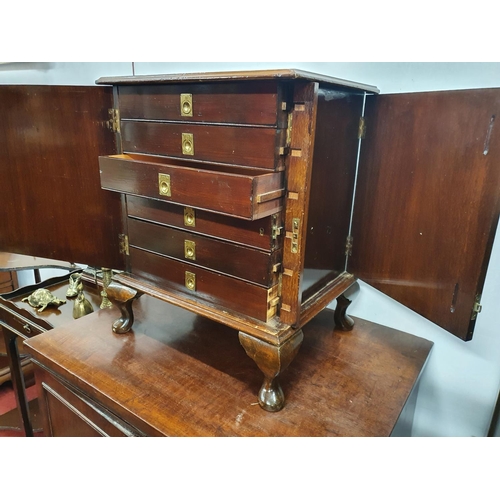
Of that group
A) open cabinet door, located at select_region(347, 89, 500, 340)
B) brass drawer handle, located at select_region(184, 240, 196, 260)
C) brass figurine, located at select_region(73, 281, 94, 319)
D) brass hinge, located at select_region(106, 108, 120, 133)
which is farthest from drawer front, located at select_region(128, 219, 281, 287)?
brass figurine, located at select_region(73, 281, 94, 319)

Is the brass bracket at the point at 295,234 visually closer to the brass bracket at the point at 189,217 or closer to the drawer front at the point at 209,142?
the drawer front at the point at 209,142

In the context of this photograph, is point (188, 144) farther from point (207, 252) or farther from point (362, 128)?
point (362, 128)

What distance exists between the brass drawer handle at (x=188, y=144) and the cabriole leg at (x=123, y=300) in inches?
16.7

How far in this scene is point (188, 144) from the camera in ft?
2.89

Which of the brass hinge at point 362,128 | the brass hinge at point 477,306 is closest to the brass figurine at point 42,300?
the brass hinge at point 362,128

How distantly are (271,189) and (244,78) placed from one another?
210mm

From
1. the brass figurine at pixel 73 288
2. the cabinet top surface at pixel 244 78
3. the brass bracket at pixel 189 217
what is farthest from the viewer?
the brass figurine at pixel 73 288

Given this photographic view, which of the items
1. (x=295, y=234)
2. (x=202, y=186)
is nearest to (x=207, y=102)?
(x=202, y=186)

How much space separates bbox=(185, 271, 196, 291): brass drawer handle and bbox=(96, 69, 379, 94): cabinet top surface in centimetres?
44

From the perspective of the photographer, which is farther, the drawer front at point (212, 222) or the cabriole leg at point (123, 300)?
the cabriole leg at point (123, 300)

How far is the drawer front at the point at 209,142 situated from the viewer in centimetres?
77

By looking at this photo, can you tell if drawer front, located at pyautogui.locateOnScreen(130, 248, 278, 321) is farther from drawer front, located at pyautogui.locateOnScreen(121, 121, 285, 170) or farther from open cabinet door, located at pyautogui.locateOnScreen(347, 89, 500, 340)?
open cabinet door, located at pyautogui.locateOnScreen(347, 89, 500, 340)

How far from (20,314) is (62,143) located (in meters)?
0.71

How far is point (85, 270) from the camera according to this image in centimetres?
174
